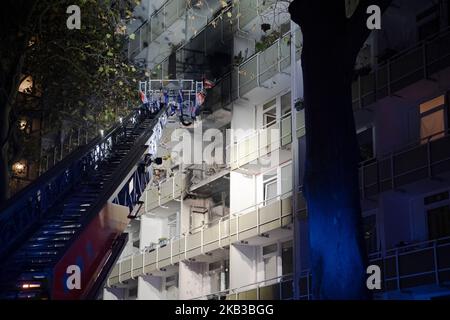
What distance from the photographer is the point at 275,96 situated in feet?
110

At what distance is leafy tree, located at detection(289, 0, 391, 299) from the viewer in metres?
13.5

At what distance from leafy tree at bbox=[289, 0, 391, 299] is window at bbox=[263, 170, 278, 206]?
17722mm

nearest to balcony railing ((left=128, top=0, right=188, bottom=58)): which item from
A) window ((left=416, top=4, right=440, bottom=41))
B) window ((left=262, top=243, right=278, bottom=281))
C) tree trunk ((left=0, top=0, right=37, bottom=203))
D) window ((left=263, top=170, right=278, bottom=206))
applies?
window ((left=263, top=170, right=278, bottom=206))

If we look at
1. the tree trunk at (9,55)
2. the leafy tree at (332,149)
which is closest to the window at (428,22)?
the leafy tree at (332,149)

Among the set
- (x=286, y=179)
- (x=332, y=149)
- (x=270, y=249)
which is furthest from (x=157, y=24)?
(x=332, y=149)

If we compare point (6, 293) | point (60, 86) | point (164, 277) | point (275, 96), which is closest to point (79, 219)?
point (6, 293)

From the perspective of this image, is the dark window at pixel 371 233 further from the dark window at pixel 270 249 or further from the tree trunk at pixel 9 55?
the tree trunk at pixel 9 55

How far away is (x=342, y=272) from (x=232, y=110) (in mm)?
21946

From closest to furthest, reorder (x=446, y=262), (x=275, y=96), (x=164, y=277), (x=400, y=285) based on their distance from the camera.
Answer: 1. (x=446, y=262)
2. (x=400, y=285)
3. (x=275, y=96)
4. (x=164, y=277)

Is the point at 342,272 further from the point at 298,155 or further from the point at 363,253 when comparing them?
the point at 298,155

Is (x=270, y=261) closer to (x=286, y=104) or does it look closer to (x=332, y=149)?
(x=286, y=104)

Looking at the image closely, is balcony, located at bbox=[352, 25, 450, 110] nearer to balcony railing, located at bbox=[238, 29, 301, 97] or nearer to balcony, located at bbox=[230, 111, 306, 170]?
balcony, located at bbox=[230, 111, 306, 170]

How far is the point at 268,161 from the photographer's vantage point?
3225cm

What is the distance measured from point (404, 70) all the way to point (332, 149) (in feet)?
37.0
